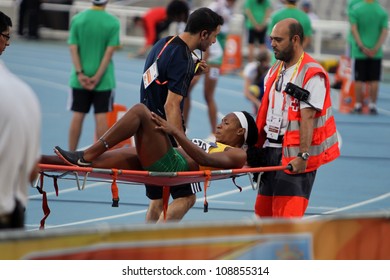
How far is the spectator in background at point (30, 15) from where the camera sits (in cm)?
3014

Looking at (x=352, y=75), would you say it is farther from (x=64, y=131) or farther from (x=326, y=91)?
(x=326, y=91)

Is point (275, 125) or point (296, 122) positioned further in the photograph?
point (275, 125)

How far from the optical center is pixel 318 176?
1351 cm

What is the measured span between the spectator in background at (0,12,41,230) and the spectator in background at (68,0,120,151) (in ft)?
24.5

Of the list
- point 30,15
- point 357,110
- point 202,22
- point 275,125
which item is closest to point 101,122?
point 202,22

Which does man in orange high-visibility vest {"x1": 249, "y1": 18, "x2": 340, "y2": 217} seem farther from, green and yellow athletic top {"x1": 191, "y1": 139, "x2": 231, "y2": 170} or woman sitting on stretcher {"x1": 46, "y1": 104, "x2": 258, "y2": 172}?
Result: green and yellow athletic top {"x1": 191, "y1": 139, "x2": 231, "y2": 170}

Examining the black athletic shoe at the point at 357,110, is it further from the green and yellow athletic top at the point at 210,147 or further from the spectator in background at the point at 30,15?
the spectator in background at the point at 30,15

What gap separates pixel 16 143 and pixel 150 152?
2950 mm

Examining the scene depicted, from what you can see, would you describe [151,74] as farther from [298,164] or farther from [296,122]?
[298,164]

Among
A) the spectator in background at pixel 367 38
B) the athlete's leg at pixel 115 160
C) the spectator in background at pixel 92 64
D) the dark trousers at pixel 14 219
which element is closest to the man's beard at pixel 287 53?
the athlete's leg at pixel 115 160

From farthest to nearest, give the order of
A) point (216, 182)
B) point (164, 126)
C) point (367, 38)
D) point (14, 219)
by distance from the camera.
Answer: point (367, 38), point (216, 182), point (164, 126), point (14, 219)

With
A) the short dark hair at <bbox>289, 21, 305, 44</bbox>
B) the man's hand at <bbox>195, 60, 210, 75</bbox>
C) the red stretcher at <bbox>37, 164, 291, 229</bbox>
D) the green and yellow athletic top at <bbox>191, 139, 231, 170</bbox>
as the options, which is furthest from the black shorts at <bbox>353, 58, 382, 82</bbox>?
the red stretcher at <bbox>37, 164, 291, 229</bbox>

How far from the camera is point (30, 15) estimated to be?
30.1 m

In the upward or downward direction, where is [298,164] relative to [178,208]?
upward
